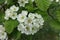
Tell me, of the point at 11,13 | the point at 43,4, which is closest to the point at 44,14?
the point at 43,4

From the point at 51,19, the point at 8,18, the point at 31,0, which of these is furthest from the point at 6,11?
the point at 51,19

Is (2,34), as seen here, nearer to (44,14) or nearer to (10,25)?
(10,25)

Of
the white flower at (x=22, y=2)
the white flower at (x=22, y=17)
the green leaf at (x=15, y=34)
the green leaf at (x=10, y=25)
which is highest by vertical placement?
Result: the white flower at (x=22, y=2)

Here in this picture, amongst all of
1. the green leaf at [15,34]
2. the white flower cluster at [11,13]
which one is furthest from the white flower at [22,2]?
the green leaf at [15,34]

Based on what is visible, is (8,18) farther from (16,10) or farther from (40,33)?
(40,33)

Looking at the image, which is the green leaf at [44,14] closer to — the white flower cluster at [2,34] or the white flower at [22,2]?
the white flower at [22,2]

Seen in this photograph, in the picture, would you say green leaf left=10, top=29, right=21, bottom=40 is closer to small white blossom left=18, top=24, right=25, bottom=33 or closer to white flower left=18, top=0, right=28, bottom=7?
small white blossom left=18, top=24, right=25, bottom=33

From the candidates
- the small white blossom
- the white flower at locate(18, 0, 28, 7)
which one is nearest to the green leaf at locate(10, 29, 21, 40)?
the small white blossom
